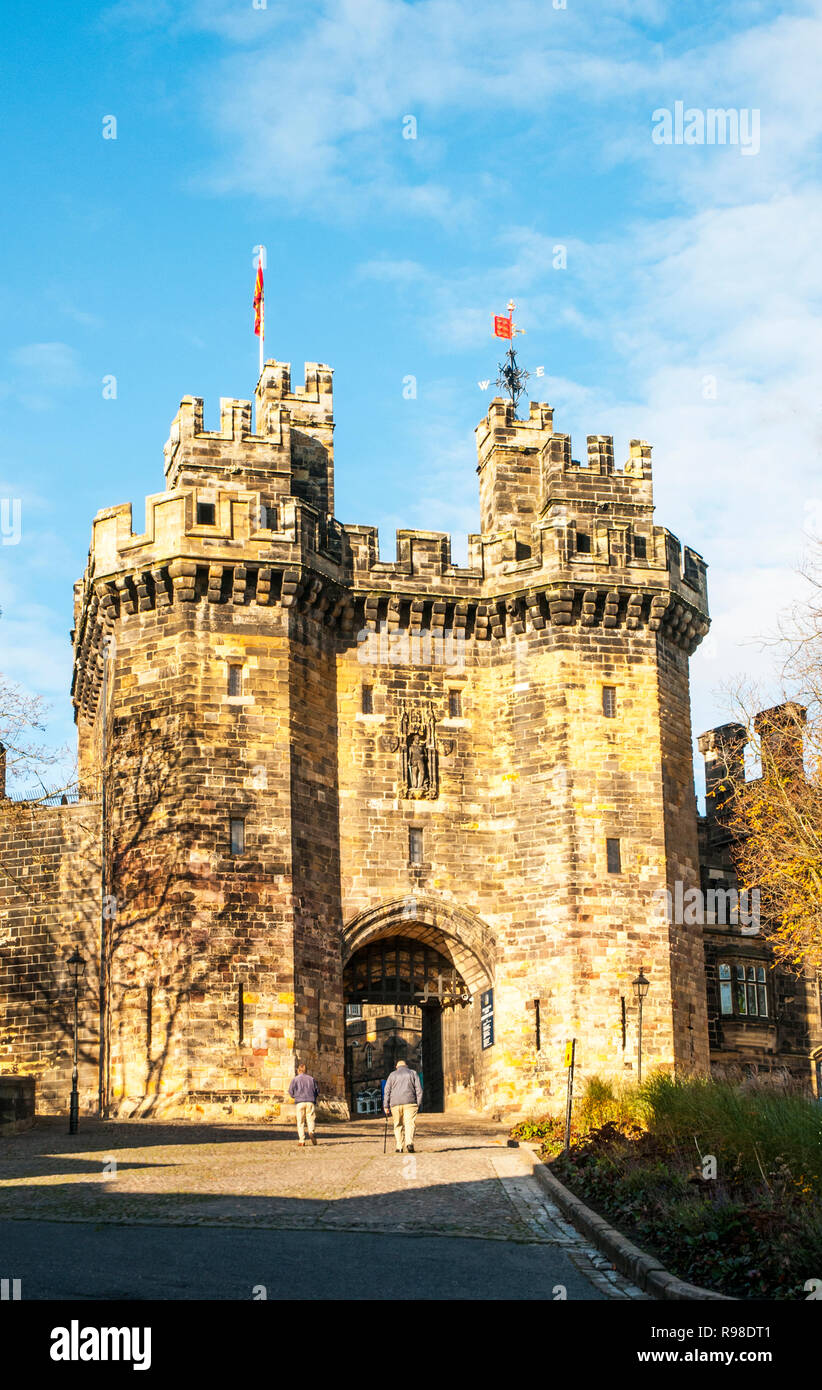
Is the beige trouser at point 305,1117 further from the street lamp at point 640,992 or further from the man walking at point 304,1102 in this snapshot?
the street lamp at point 640,992

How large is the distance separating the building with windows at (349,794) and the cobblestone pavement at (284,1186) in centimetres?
406

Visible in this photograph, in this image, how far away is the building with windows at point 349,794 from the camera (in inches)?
1188

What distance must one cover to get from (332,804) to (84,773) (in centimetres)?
666

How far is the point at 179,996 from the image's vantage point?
96.5 ft

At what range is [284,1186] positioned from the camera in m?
18.7

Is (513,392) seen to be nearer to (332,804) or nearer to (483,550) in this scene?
(483,550)

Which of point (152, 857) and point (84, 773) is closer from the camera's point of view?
point (152, 857)

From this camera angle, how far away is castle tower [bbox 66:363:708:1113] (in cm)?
3011

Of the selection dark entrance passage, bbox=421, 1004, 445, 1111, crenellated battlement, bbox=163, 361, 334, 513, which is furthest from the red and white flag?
dark entrance passage, bbox=421, 1004, 445, 1111

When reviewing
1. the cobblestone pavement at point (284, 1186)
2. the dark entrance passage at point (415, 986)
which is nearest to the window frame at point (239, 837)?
the dark entrance passage at point (415, 986)

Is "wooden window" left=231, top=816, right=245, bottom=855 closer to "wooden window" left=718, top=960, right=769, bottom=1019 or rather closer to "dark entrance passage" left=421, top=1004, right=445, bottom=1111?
"dark entrance passage" left=421, top=1004, right=445, bottom=1111

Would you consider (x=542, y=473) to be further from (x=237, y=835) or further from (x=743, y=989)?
(x=743, y=989)

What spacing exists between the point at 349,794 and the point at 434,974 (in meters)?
4.56
